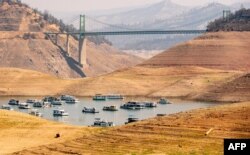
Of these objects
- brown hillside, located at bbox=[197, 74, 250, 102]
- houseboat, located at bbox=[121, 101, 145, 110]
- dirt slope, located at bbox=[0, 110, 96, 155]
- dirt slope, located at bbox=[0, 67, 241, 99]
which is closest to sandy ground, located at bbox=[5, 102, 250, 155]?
dirt slope, located at bbox=[0, 110, 96, 155]

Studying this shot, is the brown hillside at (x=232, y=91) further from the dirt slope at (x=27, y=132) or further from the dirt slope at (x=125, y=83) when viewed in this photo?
the dirt slope at (x=27, y=132)

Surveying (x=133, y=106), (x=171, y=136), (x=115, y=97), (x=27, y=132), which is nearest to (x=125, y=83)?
(x=115, y=97)

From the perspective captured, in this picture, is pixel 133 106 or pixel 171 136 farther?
pixel 133 106

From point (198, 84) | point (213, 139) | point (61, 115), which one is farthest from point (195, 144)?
point (198, 84)

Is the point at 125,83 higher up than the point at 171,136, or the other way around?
the point at 171,136

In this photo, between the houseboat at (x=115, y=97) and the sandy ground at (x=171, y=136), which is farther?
the houseboat at (x=115, y=97)

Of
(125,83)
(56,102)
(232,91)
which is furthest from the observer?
(125,83)

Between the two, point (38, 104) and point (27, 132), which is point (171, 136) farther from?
point (38, 104)

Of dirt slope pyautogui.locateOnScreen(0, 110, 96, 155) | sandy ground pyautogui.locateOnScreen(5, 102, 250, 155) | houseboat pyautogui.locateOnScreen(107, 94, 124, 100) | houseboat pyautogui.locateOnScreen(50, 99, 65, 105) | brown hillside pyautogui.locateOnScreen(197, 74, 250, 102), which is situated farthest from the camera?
houseboat pyautogui.locateOnScreen(107, 94, 124, 100)

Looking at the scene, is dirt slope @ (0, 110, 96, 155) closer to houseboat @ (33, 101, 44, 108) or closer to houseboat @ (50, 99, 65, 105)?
houseboat @ (33, 101, 44, 108)

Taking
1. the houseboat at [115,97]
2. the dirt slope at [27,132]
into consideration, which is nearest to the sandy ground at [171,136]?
the dirt slope at [27,132]
